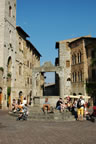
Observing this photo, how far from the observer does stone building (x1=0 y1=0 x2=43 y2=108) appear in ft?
88.3

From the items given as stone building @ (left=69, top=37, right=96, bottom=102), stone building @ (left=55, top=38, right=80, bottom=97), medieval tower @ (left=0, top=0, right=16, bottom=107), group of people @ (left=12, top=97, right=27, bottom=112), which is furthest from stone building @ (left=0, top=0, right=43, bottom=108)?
stone building @ (left=69, top=37, right=96, bottom=102)

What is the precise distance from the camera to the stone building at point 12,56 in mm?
26906

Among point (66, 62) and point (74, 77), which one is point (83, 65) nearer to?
point (74, 77)

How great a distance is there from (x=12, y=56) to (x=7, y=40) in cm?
286

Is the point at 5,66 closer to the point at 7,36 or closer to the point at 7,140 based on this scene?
the point at 7,36

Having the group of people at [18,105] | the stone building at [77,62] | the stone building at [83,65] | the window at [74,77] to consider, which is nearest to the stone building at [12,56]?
the group of people at [18,105]

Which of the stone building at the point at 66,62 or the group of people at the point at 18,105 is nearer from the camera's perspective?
the group of people at the point at 18,105

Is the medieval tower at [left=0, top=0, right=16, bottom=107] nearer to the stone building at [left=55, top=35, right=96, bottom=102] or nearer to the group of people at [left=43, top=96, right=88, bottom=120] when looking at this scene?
the stone building at [left=55, top=35, right=96, bottom=102]

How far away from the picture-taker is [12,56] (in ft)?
98.3

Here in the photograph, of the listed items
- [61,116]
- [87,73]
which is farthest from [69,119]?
[87,73]

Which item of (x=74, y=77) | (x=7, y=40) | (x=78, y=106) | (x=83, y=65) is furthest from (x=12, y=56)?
(x=78, y=106)

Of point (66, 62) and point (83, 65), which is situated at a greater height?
point (66, 62)

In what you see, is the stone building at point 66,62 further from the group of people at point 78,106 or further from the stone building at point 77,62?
the group of people at point 78,106

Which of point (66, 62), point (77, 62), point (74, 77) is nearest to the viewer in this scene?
point (77, 62)
